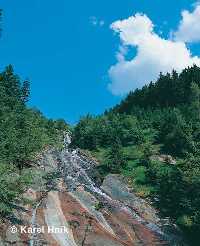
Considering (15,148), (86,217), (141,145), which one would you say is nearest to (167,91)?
(141,145)

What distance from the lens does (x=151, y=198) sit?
224 feet

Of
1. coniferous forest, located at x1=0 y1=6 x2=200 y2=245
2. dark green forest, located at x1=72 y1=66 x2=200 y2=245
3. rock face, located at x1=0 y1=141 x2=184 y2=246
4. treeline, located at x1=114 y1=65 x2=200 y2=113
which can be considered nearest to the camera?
rock face, located at x1=0 y1=141 x2=184 y2=246

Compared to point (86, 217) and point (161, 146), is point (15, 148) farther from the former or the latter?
point (161, 146)

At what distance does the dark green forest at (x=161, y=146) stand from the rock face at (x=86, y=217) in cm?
241

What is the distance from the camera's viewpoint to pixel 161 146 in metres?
90.6

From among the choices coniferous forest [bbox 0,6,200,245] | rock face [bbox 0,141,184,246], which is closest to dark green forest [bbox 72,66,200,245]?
coniferous forest [bbox 0,6,200,245]

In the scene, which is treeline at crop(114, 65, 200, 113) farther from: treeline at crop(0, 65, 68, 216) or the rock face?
the rock face

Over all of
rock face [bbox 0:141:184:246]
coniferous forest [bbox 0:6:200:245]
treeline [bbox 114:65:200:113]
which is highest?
treeline [bbox 114:65:200:113]

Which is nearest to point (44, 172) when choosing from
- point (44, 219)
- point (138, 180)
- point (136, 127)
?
point (138, 180)

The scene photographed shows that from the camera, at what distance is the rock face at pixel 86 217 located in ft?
163

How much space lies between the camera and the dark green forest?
6419cm

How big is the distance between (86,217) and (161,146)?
36416 millimetres

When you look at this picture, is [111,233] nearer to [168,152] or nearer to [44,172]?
[44,172]

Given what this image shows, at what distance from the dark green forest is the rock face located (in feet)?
7.92
